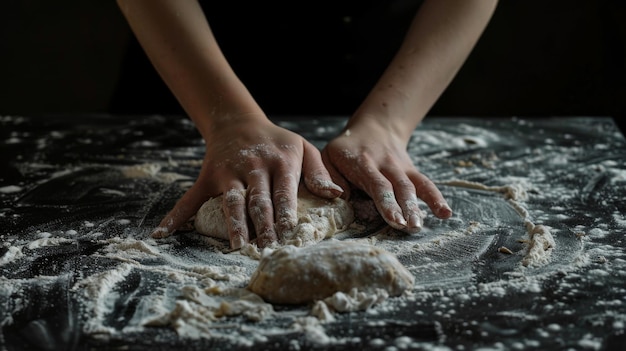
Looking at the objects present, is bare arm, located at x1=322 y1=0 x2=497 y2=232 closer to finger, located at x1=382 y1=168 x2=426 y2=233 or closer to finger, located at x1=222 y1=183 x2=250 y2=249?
finger, located at x1=382 y1=168 x2=426 y2=233

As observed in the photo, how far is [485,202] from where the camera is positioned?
153cm

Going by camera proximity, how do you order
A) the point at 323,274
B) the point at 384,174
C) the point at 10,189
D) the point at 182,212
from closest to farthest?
the point at 323,274 < the point at 182,212 < the point at 384,174 < the point at 10,189

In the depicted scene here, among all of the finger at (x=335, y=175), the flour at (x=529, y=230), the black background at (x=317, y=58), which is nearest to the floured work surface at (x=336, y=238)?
the flour at (x=529, y=230)

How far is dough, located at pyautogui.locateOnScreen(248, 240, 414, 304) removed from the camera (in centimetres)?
106

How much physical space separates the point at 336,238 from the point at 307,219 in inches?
2.4

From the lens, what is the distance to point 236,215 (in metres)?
1.31

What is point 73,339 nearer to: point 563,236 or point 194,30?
point 563,236

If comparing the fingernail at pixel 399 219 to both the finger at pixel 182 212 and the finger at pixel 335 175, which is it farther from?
the finger at pixel 182 212

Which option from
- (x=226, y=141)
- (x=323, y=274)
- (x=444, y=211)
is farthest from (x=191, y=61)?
(x=323, y=274)

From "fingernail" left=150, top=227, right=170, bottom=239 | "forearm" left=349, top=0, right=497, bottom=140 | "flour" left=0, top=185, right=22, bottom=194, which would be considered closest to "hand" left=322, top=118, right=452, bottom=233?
"forearm" left=349, top=0, right=497, bottom=140

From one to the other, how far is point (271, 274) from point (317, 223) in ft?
0.85

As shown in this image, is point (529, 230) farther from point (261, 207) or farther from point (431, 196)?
point (261, 207)

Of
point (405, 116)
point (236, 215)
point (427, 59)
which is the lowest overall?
point (236, 215)

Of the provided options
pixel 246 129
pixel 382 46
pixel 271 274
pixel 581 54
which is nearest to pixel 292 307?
pixel 271 274
